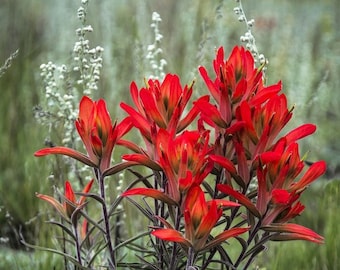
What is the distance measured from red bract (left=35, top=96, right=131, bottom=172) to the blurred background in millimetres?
483

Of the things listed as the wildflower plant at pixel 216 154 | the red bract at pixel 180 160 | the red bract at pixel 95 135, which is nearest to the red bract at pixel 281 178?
the wildflower plant at pixel 216 154

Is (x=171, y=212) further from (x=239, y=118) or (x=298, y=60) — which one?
(x=298, y=60)

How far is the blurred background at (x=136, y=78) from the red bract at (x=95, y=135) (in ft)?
1.58

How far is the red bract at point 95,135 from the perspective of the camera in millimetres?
1339

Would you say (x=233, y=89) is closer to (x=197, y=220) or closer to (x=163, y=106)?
(x=163, y=106)

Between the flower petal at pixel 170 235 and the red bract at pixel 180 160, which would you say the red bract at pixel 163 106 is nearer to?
the red bract at pixel 180 160

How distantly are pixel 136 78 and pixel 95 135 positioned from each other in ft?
7.52

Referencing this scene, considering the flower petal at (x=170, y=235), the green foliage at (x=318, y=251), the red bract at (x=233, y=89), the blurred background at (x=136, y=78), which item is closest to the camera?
the flower petal at (x=170, y=235)

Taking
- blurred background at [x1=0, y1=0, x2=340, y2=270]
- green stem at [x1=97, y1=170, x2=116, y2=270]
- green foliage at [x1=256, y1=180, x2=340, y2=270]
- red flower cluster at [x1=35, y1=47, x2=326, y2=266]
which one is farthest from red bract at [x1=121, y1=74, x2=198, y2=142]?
green foliage at [x1=256, y1=180, x2=340, y2=270]

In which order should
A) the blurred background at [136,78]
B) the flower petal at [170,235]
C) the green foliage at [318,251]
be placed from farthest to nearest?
1. the blurred background at [136,78]
2. the green foliage at [318,251]
3. the flower petal at [170,235]

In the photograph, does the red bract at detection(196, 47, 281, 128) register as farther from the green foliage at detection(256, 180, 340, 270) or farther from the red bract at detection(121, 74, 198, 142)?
the green foliage at detection(256, 180, 340, 270)

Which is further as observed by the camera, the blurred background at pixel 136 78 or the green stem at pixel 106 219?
the blurred background at pixel 136 78

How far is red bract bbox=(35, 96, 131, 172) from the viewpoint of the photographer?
1.34m

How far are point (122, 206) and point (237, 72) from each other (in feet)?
4.13
